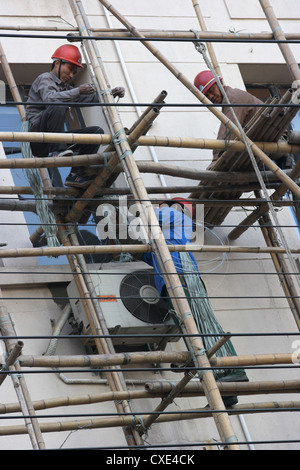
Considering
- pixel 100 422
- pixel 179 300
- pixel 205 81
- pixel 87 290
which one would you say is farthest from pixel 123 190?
pixel 100 422

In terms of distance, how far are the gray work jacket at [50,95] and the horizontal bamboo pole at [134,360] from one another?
2.58 meters

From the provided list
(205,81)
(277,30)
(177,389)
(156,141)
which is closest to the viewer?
(177,389)

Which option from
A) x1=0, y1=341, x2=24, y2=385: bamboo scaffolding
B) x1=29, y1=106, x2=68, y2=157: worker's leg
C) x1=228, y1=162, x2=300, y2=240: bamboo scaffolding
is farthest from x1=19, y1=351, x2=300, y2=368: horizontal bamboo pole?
x1=29, y1=106, x2=68, y2=157: worker's leg

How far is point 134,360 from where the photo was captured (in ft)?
23.2

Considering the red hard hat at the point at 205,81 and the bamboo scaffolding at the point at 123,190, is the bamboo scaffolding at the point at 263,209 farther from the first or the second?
the red hard hat at the point at 205,81

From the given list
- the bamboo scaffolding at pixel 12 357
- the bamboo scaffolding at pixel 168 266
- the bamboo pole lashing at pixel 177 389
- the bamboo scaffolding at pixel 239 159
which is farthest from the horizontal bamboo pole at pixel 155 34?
the bamboo scaffolding at pixel 12 357

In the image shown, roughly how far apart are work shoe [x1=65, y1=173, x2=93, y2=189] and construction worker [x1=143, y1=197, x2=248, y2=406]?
2.21 ft

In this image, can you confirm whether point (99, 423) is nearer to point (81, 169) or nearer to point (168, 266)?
point (168, 266)

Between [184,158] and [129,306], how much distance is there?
2.04 m

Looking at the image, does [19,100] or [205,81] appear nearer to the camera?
[19,100]

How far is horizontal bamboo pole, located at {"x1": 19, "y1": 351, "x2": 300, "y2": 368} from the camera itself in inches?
273

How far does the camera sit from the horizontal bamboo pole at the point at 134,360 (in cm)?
693

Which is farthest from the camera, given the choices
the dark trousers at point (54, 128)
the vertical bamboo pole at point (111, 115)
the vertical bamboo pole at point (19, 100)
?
the vertical bamboo pole at point (19, 100)
